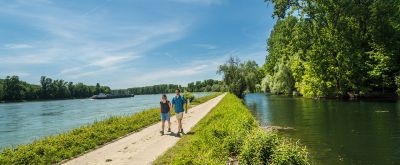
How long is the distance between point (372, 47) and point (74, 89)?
150654 millimetres

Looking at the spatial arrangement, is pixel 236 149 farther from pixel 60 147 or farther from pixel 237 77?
pixel 237 77

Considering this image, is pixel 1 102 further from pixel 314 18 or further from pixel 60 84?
pixel 314 18

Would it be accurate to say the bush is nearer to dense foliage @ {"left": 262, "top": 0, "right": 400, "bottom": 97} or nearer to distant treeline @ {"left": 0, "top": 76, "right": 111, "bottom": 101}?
dense foliage @ {"left": 262, "top": 0, "right": 400, "bottom": 97}

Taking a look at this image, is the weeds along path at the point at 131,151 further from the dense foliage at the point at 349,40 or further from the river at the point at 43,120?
Result: the dense foliage at the point at 349,40

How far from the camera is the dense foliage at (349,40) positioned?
162 feet

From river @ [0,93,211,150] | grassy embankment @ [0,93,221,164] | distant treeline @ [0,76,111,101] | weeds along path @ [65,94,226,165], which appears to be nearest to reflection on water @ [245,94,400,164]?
weeds along path @ [65,94,226,165]

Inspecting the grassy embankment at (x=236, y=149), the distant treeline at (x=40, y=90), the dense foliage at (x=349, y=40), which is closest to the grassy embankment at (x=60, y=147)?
the grassy embankment at (x=236, y=149)

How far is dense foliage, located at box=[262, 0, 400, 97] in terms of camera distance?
49.4 m

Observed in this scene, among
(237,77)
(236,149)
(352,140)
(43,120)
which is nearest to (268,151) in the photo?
(236,149)

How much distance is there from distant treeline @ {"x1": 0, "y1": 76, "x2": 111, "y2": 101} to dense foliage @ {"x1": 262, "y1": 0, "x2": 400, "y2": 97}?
118415 mm

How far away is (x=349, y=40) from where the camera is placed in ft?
172

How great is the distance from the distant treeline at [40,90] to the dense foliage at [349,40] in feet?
389

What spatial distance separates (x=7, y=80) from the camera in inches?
5256

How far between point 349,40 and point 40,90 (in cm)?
13350
